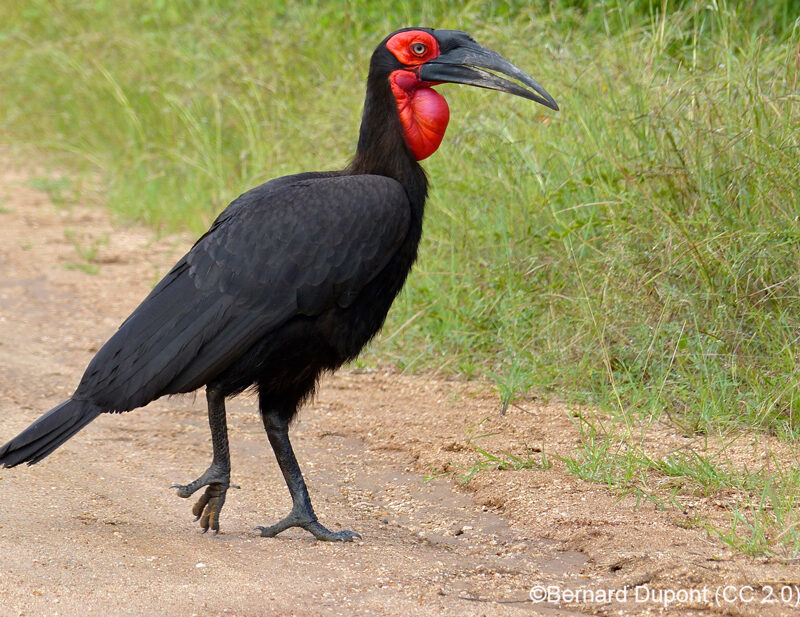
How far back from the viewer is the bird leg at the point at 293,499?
10.5ft

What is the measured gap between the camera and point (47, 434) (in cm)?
309

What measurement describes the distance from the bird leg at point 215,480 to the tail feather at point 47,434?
0.35 m

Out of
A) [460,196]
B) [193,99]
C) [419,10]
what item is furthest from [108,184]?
[460,196]

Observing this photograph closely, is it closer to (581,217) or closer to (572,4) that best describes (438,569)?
(581,217)

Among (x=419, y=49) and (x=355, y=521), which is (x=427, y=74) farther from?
(x=355, y=521)

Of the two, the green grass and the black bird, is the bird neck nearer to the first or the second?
the black bird

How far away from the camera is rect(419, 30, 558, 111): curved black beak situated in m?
3.49

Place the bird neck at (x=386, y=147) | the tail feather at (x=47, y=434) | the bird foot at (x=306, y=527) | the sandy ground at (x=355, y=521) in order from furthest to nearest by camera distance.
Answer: the bird neck at (x=386, y=147), the bird foot at (x=306, y=527), the tail feather at (x=47, y=434), the sandy ground at (x=355, y=521)

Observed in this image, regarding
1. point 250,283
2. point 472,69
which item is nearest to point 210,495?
point 250,283

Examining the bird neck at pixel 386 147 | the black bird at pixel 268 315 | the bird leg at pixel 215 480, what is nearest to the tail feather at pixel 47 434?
the black bird at pixel 268 315

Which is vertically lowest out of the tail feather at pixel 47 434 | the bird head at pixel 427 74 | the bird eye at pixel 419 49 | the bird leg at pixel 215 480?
Answer: the bird leg at pixel 215 480

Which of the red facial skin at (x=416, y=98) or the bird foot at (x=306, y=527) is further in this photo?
the red facial skin at (x=416, y=98)

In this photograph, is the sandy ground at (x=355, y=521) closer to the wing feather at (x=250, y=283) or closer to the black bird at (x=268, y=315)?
the black bird at (x=268, y=315)

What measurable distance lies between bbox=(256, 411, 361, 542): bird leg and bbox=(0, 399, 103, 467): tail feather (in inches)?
21.0
